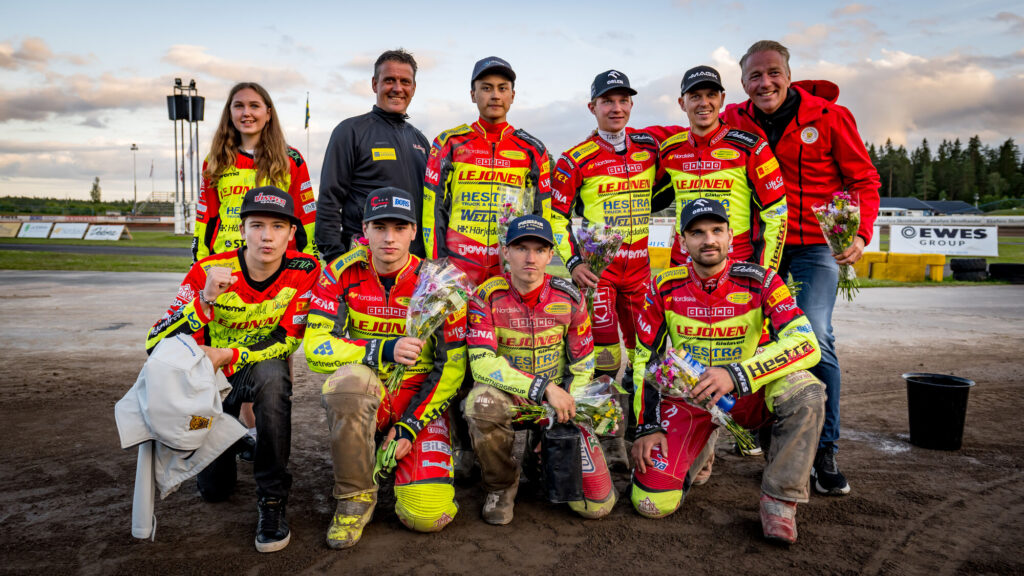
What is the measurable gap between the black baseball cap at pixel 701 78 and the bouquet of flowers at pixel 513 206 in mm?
1482

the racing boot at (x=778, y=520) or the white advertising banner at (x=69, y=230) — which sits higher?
the white advertising banner at (x=69, y=230)

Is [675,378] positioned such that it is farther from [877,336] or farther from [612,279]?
[877,336]

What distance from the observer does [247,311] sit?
4176mm

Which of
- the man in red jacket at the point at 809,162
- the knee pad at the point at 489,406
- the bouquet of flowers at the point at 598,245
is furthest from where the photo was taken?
the bouquet of flowers at the point at 598,245

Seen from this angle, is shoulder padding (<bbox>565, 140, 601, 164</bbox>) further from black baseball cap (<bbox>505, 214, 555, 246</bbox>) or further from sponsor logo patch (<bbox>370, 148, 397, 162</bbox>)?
sponsor logo patch (<bbox>370, 148, 397, 162</bbox>)

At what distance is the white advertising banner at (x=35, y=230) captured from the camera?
34656 millimetres

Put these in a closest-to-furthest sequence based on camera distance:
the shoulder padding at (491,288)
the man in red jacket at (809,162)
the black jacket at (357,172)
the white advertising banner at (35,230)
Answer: the shoulder padding at (491,288), the man in red jacket at (809,162), the black jacket at (357,172), the white advertising banner at (35,230)

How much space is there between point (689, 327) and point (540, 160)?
72.7 inches

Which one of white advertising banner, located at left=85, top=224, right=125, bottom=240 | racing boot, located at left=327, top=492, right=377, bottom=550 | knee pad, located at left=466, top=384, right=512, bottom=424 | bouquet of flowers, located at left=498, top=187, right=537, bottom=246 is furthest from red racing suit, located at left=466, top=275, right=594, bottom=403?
white advertising banner, located at left=85, top=224, right=125, bottom=240

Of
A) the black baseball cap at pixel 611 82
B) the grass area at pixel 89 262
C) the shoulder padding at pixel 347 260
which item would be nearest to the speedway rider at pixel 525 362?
the shoulder padding at pixel 347 260

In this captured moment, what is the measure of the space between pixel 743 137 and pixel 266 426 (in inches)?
159

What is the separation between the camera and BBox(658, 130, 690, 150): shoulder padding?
498cm

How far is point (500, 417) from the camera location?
3855 mm

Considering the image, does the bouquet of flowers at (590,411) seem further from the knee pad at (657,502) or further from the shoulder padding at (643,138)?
the shoulder padding at (643,138)
